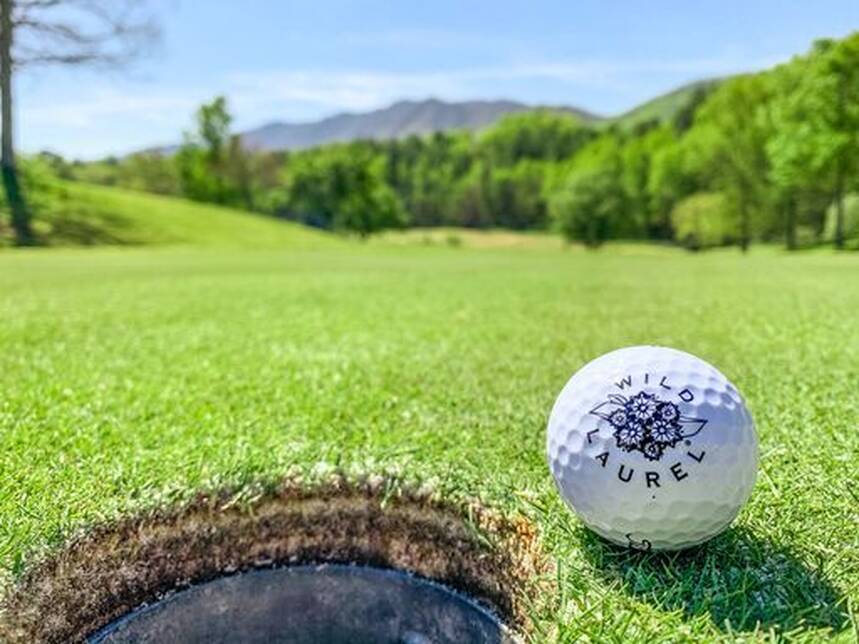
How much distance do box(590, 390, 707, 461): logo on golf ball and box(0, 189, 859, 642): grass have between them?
0.94 feet

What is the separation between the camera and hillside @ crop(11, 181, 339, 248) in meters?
24.0

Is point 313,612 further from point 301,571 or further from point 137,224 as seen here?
point 137,224

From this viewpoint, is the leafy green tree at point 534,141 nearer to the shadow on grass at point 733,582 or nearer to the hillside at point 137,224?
the hillside at point 137,224

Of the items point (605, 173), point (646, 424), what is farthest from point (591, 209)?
point (646, 424)

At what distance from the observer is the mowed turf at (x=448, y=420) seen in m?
1.67

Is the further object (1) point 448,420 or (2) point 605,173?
(2) point 605,173

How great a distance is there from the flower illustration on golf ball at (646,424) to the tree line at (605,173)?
2735 cm

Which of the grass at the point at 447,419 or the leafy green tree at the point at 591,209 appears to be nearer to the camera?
the grass at the point at 447,419

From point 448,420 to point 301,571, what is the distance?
94 centimetres

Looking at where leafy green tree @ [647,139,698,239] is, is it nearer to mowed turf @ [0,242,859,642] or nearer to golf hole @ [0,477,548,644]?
mowed turf @ [0,242,859,642]

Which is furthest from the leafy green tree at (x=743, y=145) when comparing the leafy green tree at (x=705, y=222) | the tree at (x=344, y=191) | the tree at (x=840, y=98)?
the tree at (x=344, y=191)

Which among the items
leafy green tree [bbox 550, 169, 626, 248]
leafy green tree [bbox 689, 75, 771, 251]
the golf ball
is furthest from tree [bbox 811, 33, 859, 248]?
leafy green tree [bbox 550, 169, 626, 248]

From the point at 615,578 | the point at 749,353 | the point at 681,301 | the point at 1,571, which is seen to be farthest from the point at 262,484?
the point at 681,301

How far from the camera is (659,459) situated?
5.89 ft
